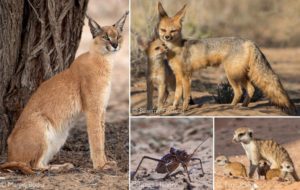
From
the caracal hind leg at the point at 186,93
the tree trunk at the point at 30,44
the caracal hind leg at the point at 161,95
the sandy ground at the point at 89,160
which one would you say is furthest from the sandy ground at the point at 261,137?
the tree trunk at the point at 30,44

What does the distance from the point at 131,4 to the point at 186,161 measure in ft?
5.80

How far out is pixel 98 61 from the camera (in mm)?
9469

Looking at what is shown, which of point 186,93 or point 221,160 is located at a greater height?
point 186,93

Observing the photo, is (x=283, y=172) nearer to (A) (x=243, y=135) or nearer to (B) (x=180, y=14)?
(A) (x=243, y=135)

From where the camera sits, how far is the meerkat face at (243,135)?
8977 mm

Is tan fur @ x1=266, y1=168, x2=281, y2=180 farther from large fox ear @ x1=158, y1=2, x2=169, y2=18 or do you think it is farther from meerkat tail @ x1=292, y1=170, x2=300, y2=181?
large fox ear @ x1=158, y1=2, x2=169, y2=18

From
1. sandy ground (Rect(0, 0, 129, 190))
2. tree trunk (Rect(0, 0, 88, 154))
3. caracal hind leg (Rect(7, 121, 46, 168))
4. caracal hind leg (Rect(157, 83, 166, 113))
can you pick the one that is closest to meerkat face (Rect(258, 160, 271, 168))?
caracal hind leg (Rect(157, 83, 166, 113))

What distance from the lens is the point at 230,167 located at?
8.99 m

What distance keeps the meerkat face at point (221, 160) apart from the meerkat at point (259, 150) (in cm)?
22

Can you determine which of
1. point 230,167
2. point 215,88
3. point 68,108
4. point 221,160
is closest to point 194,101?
point 215,88

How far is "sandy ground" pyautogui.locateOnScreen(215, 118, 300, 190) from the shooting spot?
8875 millimetres

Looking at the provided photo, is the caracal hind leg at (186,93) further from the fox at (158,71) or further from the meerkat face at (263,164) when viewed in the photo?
the meerkat face at (263,164)

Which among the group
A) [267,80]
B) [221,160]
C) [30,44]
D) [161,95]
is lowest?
[221,160]

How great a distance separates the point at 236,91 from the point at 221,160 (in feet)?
2.45
